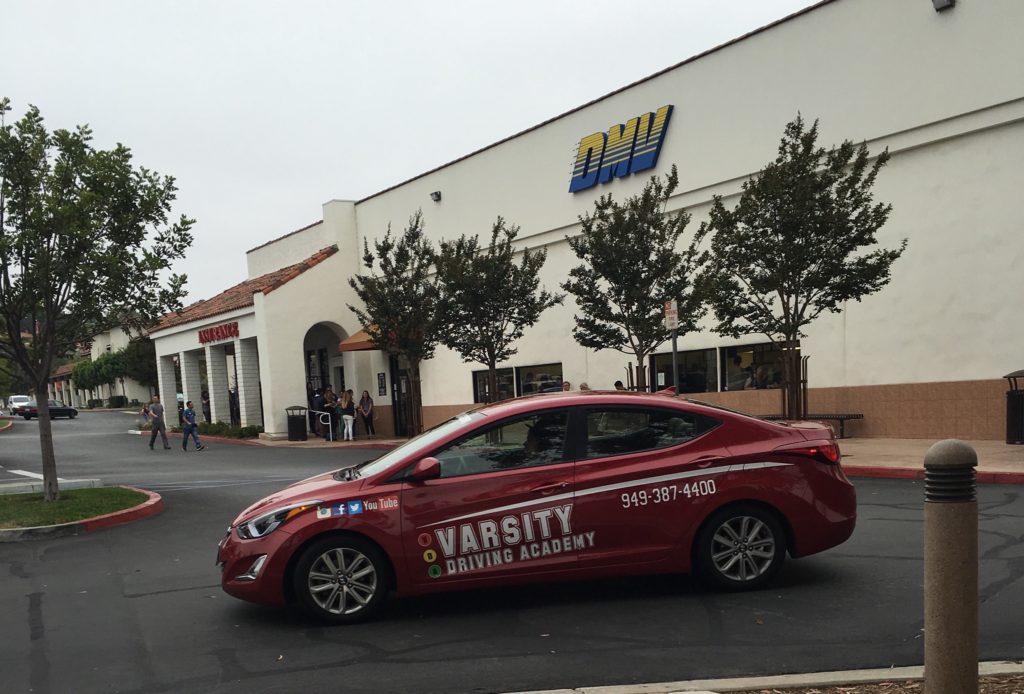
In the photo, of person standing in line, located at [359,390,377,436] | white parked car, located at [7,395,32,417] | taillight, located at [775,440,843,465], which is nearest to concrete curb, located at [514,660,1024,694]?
taillight, located at [775,440,843,465]

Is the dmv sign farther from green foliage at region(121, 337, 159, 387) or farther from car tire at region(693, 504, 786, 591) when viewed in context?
green foliage at region(121, 337, 159, 387)

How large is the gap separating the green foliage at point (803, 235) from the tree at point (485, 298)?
22.4 feet

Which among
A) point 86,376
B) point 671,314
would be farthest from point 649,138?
point 86,376

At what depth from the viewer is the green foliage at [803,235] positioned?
14086 mm

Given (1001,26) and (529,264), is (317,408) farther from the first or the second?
(1001,26)

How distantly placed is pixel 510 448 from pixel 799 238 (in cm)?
981

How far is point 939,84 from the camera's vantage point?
15102 millimetres

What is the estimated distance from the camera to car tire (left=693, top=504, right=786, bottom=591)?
6.02 metres

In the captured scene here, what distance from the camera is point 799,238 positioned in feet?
46.6

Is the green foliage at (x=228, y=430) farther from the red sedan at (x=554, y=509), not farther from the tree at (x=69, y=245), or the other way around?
the red sedan at (x=554, y=509)

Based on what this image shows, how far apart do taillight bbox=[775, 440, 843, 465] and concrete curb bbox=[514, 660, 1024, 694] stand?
1956 millimetres

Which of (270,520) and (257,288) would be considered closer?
(270,520)

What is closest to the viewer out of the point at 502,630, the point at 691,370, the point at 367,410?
the point at 502,630

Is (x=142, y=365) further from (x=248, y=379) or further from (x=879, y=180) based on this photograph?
(x=879, y=180)
